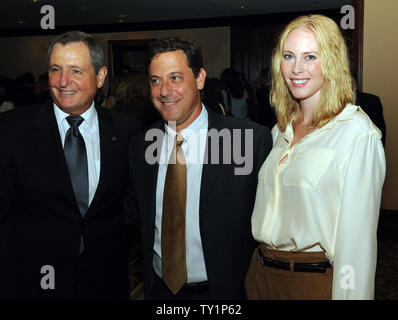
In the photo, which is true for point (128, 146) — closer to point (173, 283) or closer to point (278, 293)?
point (173, 283)

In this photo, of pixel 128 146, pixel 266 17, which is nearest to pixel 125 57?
pixel 266 17

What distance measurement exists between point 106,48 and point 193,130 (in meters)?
10.8

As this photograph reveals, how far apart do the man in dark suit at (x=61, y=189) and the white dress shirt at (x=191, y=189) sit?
0.18 metres

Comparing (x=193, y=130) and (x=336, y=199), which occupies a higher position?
(x=193, y=130)

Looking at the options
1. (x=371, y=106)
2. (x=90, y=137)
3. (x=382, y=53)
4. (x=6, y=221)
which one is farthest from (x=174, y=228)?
(x=382, y=53)

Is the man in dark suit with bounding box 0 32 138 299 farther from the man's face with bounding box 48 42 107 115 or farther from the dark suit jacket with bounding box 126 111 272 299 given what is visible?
the dark suit jacket with bounding box 126 111 272 299

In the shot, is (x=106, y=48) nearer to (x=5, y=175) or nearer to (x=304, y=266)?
(x=5, y=175)

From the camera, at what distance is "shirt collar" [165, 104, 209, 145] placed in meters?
1.74

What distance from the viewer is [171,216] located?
166 centimetres

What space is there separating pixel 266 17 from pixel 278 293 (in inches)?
371


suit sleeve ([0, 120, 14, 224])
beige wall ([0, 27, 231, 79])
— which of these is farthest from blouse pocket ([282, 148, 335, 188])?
beige wall ([0, 27, 231, 79])

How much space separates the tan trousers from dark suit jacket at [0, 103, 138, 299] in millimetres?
611

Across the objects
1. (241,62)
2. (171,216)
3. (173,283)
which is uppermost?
(241,62)

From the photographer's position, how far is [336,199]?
1.42 m
